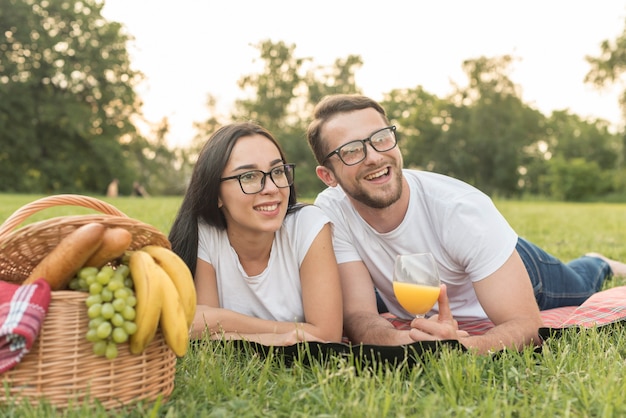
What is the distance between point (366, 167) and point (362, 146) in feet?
0.40

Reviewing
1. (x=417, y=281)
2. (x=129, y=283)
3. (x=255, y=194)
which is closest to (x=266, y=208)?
(x=255, y=194)

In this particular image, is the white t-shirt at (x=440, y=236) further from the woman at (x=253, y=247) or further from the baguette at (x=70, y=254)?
the baguette at (x=70, y=254)

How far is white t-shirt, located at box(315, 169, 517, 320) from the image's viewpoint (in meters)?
3.01

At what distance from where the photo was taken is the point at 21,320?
1.85 m

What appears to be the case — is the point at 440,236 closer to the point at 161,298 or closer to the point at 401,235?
the point at 401,235

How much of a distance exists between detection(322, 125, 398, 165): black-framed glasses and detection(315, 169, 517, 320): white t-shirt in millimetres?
330

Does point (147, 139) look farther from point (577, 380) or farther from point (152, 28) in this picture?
point (577, 380)

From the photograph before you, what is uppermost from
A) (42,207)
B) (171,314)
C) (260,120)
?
(260,120)

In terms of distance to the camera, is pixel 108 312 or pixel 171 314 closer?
pixel 108 312

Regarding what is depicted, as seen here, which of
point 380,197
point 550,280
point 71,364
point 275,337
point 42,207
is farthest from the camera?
point 550,280

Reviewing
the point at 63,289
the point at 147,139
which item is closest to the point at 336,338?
the point at 63,289

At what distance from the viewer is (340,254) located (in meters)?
3.46

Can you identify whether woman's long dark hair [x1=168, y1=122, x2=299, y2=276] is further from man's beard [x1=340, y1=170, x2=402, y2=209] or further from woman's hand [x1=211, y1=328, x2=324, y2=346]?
woman's hand [x1=211, y1=328, x2=324, y2=346]

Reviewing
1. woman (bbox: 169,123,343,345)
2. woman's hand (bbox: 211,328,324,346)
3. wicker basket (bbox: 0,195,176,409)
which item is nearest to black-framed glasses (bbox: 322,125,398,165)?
woman (bbox: 169,123,343,345)
